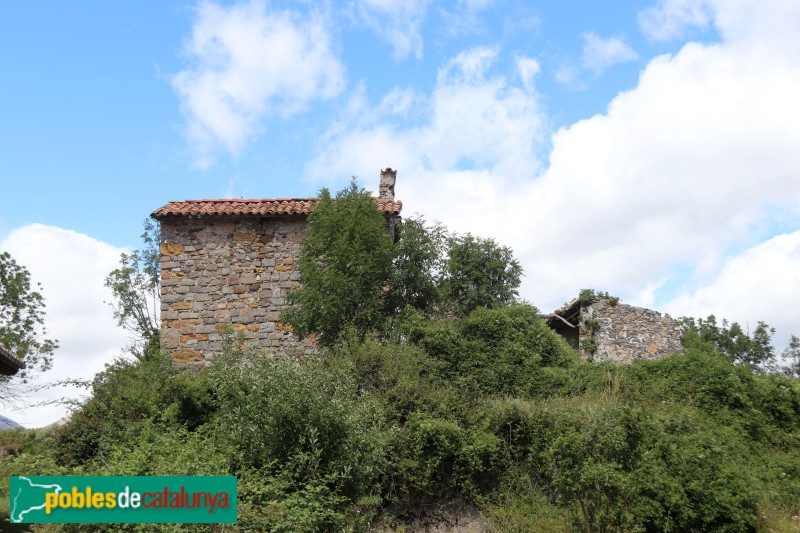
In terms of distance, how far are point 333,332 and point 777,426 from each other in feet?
32.3

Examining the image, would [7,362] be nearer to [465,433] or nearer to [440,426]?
[440,426]

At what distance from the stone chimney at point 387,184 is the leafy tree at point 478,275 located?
102 inches

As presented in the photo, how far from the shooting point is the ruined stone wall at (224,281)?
17.5 meters

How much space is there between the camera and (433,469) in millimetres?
11453

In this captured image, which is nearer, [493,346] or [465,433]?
[465,433]

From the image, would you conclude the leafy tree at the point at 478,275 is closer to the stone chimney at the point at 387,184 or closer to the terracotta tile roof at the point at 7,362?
the stone chimney at the point at 387,184

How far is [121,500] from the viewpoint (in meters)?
7.52

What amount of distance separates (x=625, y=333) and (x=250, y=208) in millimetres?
11365

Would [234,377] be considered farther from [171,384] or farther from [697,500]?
[697,500]

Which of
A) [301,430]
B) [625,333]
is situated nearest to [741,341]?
[625,333]

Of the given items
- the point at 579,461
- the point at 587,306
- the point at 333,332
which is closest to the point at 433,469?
the point at 579,461

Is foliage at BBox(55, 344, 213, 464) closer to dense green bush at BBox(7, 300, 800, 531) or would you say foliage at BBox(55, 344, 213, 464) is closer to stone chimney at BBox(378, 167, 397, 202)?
dense green bush at BBox(7, 300, 800, 531)

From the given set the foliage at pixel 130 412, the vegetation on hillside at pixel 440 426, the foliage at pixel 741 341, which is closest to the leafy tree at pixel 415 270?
the vegetation on hillside at pixel 440 426

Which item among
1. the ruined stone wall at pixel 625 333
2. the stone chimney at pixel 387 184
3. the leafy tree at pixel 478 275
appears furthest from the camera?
the stone chimney at pixel 387 184
